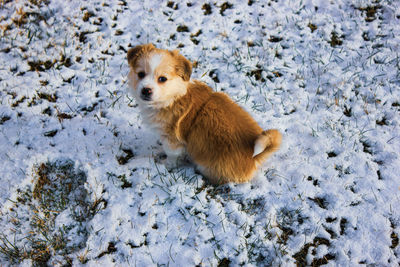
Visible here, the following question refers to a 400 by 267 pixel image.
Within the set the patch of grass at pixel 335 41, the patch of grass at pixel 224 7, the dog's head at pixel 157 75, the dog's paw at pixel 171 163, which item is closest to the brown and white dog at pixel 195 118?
the dog's head at pixel 157 75

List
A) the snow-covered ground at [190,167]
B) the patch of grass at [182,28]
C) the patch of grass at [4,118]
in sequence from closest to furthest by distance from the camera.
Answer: the snow-covered ground at [190,167], the patch of grass at [4,118], the patch of grass at [182,28]

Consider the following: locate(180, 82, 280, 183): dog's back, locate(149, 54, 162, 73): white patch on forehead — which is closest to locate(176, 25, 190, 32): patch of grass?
locate(180, 82, 280, 183): dog's back

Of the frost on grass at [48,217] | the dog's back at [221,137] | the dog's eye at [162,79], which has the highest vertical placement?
the dog's eye at [162,79]

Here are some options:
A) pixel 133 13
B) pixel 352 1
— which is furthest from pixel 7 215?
pixel 352 1

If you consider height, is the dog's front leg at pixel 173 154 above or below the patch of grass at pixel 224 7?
below

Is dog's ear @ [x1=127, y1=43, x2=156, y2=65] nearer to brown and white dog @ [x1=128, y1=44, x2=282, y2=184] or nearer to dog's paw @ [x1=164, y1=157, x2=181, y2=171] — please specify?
brown and white dog @ [x1=128, y1=44, x2=282, y2=184]

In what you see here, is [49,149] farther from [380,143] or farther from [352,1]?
[352,1]

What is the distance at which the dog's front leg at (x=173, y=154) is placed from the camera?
2852 millimetres

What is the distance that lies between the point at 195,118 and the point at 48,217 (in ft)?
5.77

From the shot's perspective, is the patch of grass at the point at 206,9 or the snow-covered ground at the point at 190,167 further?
the patch of grass at the point at 206,9

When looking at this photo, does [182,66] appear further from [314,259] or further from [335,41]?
[335,41]

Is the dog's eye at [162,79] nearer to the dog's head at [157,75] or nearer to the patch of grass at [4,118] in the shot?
the dog's head at [157,75]

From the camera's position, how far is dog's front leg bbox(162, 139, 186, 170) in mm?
2852

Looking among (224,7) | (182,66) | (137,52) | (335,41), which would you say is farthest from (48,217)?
(335,41)
